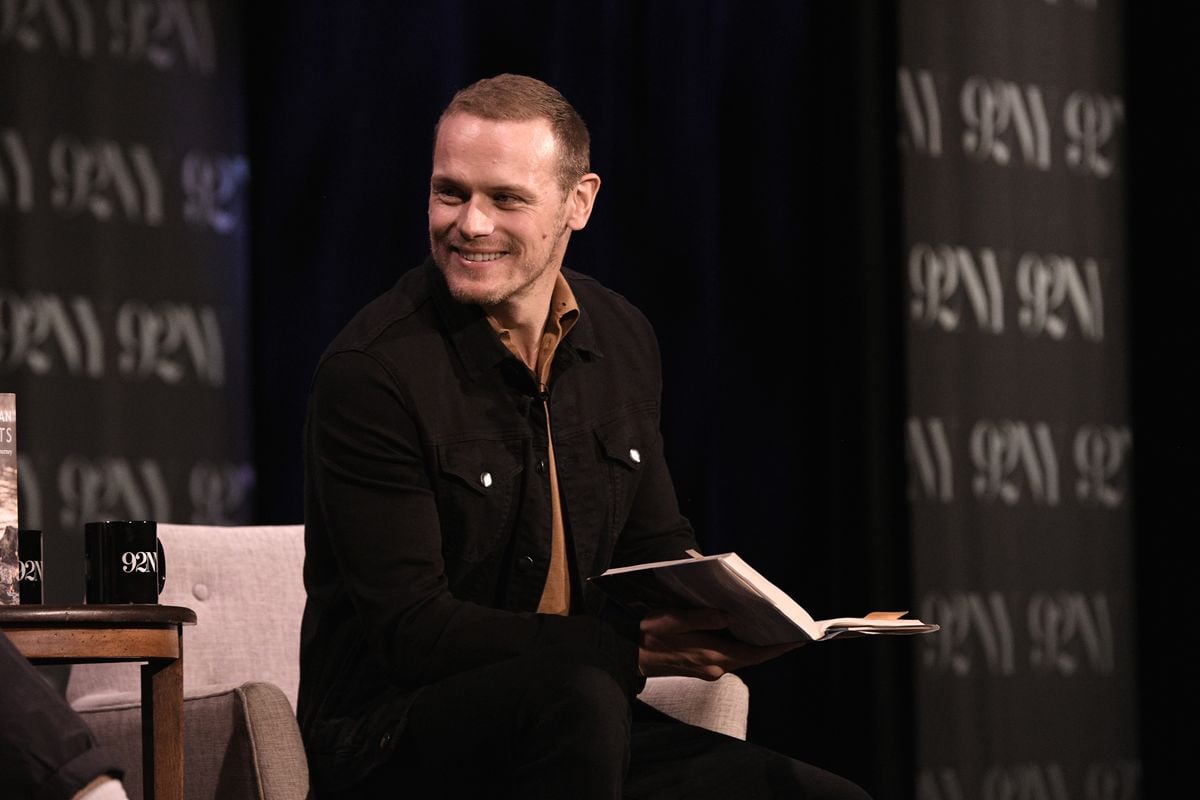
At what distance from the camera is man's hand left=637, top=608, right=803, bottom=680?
77.8 inches

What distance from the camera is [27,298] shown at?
3.29m

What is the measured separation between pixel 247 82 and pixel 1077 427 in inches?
90.4

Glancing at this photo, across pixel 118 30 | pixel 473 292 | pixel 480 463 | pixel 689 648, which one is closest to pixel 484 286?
pixel 473 292

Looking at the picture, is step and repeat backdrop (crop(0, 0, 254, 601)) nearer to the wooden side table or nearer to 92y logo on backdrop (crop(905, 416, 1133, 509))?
the wooden side table

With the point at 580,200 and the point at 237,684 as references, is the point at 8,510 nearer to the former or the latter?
the point at 237,684

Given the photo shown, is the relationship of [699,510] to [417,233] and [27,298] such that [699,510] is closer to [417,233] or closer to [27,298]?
[417,233]

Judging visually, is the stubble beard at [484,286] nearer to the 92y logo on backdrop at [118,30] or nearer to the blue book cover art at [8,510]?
the blue book cover art at [8,510]

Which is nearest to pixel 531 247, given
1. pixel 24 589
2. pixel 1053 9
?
A: pixel 24 589

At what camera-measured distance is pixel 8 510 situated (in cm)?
217

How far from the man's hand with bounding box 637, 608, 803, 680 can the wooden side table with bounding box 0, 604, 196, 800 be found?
2.03 feet

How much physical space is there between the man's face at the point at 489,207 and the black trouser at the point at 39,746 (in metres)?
0.93

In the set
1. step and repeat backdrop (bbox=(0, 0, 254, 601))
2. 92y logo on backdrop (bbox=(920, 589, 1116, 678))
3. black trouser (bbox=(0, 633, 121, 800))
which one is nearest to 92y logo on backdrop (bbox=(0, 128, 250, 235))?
step and repeat backdrop (bbox=(0, 0, 254, 601))

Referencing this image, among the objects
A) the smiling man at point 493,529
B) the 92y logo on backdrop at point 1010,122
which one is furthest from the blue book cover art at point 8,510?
the 92y logo on backdrop at point 1010,122

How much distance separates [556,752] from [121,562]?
73 cm
